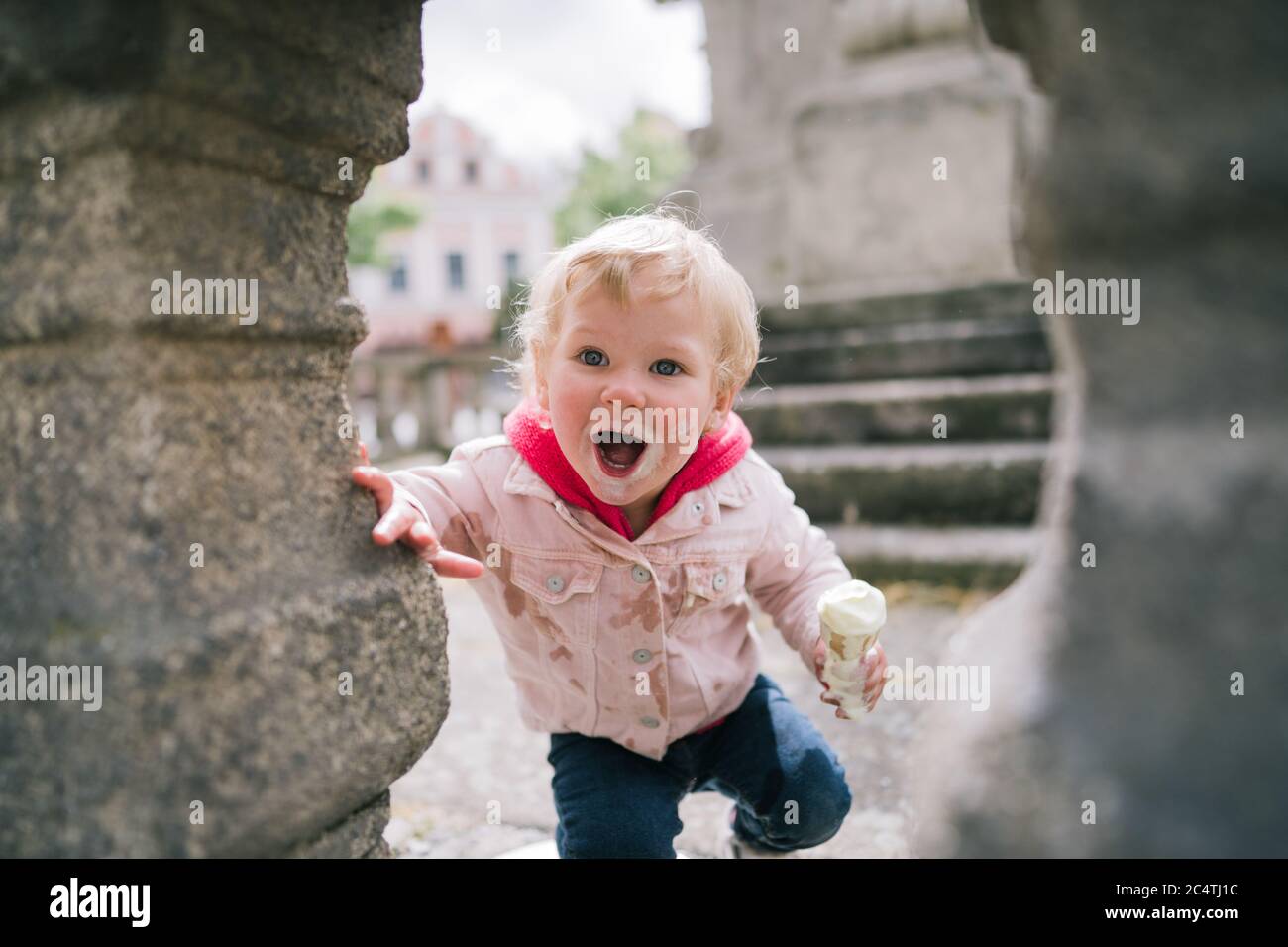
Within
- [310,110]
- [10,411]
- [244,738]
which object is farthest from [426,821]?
[310,110]

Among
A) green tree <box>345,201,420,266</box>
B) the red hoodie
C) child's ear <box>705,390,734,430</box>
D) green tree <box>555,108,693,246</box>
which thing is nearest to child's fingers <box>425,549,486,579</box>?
the red hoodie

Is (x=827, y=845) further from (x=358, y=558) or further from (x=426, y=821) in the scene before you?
(x=358, y=558)

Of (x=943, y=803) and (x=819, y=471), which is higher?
(x=819, y=471)

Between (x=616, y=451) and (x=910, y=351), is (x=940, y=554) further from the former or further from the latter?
(x=616, y=451)

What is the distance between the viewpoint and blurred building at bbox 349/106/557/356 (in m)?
31.6

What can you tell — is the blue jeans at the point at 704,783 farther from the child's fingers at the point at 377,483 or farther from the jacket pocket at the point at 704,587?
the child's fingers at the point at 377,483

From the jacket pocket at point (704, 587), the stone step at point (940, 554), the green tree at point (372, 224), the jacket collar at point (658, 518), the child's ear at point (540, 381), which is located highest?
the green tree at point (372, 224)

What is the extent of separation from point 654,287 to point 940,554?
103 inches

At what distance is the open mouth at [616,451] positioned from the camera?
1558 mm

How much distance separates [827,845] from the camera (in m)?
2.00

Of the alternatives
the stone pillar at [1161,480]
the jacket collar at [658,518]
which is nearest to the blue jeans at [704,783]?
the jacket collar at [658,518]

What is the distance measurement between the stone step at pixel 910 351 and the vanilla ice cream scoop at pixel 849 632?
10.4 feet

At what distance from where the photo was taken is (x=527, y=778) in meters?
2.40
